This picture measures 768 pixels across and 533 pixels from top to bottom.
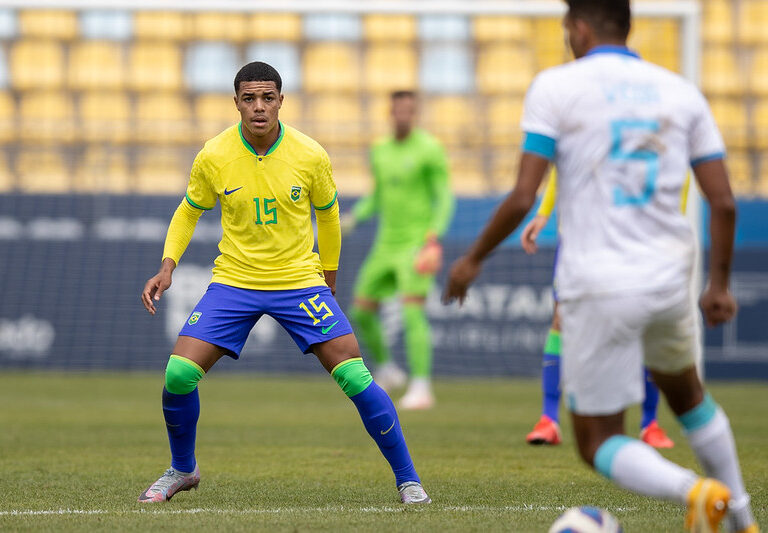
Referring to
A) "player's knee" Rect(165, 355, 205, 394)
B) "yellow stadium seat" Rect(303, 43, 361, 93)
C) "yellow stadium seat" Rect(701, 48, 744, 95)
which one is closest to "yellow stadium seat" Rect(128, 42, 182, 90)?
"yellow stadium seat" Rect(303, 43, 361, 93)

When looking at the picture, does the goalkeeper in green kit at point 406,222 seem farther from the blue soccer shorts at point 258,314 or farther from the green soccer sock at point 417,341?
the blue soccer shorts at point 258,314

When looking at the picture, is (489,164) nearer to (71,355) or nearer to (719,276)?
(71,355)

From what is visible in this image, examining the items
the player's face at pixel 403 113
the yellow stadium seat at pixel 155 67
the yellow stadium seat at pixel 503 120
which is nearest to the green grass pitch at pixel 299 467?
the player's face at pixel 403 113

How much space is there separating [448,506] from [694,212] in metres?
6.32

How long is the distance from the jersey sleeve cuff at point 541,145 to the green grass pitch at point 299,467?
1.48 metres

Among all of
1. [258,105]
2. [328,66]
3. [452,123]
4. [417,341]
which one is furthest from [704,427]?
[328,66]

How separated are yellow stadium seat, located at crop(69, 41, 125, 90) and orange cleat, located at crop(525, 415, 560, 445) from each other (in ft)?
28.4

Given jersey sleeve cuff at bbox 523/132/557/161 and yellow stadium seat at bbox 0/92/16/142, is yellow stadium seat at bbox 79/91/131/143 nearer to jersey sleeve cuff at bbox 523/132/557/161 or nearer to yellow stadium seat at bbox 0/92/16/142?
yellow stadium seat at bbox 0/92/16/142

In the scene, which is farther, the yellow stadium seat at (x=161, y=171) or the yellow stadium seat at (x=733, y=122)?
the yellow stadium seat at (x=733, y=122)

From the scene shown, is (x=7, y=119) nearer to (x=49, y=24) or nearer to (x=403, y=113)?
(x=49, y=24)

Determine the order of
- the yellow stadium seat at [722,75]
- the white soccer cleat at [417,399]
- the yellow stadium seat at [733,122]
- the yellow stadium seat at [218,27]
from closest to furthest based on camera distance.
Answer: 1. the white soccer cleat at [417,399]
2. the yellow stadium seat at [218,27]
3. the yellow stadium seat at [733,122]
4. the yellow stadium seat at [722,75]

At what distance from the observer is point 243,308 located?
198 inches

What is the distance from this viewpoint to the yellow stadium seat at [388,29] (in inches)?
539

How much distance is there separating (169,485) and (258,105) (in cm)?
166
